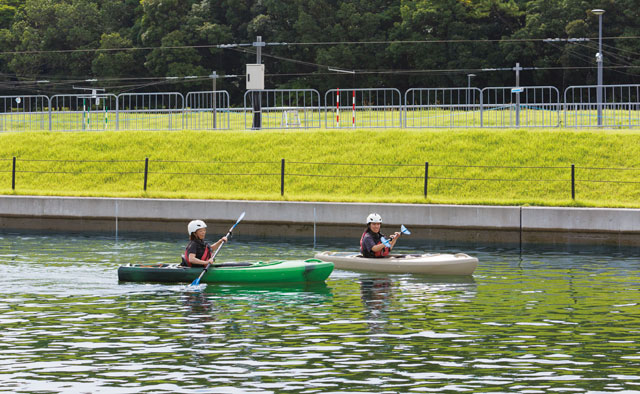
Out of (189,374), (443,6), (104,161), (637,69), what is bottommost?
(189,374)

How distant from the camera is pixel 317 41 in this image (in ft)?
277

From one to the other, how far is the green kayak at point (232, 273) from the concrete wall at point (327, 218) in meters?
6.53

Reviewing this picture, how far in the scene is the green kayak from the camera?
1720cm

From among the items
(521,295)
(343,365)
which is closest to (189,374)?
(343,365)

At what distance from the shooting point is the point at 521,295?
15.7 metres

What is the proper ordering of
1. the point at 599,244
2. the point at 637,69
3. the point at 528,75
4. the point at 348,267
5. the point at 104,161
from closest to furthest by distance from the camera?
1. the point at 348,267
2. the point at 599,244
3. the point at 104,161
4. the point at 637,69
5. the point at 528,75

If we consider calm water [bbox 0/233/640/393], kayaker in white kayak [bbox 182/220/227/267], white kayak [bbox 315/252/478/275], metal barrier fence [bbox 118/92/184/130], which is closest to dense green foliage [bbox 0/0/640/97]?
metal barrier fence [bbox 118/92/184/130]

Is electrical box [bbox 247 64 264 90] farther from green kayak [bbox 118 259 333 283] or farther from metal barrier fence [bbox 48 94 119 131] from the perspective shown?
green kayak [bbox 118 259 333 283]

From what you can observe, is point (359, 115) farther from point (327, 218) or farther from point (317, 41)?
point (317, 41)

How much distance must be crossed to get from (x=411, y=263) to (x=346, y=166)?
11.5m

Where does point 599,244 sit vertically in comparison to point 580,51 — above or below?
below

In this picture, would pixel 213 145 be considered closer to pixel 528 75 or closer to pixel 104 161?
pixel 104 161

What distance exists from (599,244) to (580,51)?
55.9m

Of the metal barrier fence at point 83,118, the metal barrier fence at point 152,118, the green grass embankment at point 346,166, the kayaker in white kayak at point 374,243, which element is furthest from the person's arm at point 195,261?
the metal barrier fence at point 152,118
